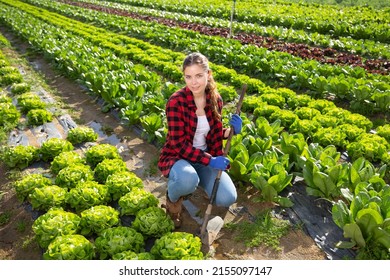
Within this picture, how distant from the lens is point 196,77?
3662mm

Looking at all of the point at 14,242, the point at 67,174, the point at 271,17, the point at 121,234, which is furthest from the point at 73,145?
the point at 271,17

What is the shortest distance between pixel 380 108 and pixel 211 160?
203 inches

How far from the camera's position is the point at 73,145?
6230 millimetres

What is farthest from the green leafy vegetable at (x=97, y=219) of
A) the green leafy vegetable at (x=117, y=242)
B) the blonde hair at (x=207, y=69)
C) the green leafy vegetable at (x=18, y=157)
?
the green leafy vegetable at (x=18, y=157)

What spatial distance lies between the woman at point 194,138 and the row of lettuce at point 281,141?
0.61 m

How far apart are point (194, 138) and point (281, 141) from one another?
163cm

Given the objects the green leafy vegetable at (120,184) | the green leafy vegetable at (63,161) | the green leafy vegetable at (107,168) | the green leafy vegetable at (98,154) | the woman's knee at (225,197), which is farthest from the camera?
the green leafy vegetable at (98,154)

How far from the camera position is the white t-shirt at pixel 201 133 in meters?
4.14

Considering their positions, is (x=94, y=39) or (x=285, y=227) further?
(x=94, y=39)

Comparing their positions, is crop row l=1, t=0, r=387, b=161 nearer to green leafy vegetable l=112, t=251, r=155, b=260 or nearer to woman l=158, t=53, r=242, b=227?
woman l=158, t=53, r=242, b=227

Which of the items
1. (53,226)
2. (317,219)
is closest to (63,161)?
(53,226)

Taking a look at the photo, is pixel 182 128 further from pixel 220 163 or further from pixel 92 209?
pixel 92 209

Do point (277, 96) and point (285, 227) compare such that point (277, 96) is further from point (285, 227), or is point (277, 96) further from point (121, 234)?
point (121, 234)

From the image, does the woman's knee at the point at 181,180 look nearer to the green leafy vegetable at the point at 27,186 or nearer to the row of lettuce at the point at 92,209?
the row of lettuce at the point at 92,209
